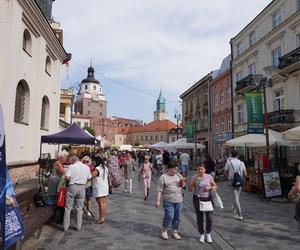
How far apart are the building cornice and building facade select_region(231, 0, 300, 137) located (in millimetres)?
10886

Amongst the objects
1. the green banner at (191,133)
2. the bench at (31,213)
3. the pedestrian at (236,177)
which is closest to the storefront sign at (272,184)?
the pedestrian at (236,177)

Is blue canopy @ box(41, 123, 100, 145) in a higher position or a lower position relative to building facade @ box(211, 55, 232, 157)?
lower

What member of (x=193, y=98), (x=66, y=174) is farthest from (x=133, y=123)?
(x=66, y=174)

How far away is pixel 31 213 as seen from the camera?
6922mm

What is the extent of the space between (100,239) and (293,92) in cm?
1867

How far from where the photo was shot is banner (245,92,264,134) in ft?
52.7


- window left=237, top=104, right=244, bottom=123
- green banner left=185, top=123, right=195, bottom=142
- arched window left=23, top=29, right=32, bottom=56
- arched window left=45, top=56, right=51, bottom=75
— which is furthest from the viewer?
window left=237, top=104, right=244, bottom=123

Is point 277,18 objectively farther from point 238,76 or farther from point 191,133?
point 191,133

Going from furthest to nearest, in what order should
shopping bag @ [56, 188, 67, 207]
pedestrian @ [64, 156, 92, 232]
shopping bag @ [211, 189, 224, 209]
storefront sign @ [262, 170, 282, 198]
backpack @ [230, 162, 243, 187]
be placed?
1. storefront sign @ [262, 170, 282, 198]
2. backpack @ [230, 162, 243, 187]
3. shopping bag @ [56, 188, 67, 207]
4. pedestrian @ [64, 156, 92, 232]
5. shopping bag @ [211, 189, 224, 209]

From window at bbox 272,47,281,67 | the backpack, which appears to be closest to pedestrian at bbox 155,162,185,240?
the backpack

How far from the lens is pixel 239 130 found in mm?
30078

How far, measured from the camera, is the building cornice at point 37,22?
13639 millimetres

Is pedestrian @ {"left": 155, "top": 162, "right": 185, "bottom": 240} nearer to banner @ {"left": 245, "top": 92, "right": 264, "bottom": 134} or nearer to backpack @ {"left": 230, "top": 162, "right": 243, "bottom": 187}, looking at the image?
backpack @ {"left": 230, "top": 162, "right": 243, "bottom": 187}

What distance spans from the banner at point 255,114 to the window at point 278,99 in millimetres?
7662
